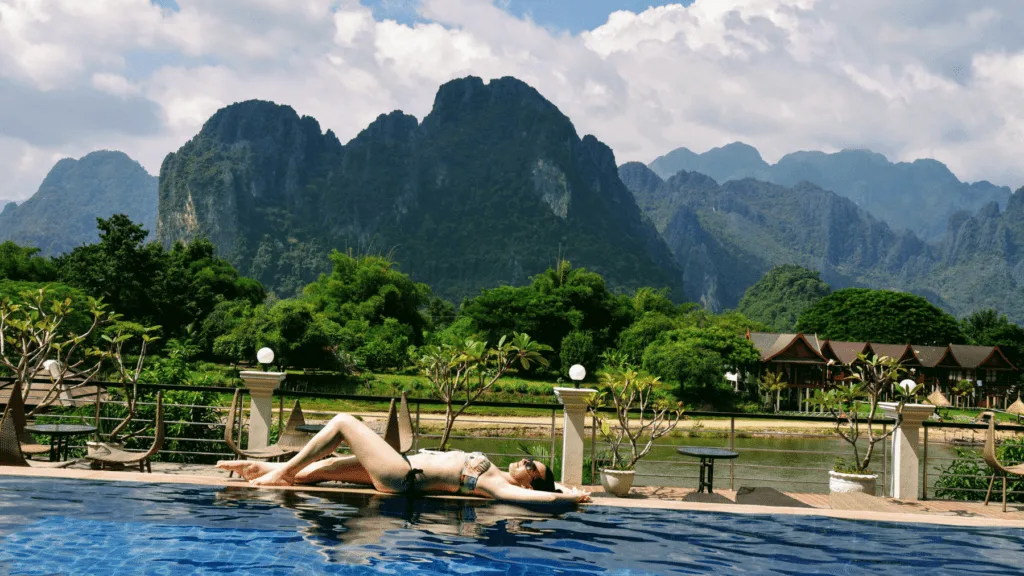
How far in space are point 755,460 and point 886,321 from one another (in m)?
43.2

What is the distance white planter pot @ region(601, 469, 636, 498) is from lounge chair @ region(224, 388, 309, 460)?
2860 millimetres

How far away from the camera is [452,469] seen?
228 inches

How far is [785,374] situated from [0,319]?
47.2 m

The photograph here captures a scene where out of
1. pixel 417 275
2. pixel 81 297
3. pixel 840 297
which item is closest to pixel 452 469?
pixel 81 297

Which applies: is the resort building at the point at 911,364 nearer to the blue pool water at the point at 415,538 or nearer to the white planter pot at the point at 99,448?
the blue pool water at the point at 415,538

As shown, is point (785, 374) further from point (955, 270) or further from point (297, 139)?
point (955, 270)

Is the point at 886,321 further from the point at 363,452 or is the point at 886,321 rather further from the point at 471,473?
the point at 363,452

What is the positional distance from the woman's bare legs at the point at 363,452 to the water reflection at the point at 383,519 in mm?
146

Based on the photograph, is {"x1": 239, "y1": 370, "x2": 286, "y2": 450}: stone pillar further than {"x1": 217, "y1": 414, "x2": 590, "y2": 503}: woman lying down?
Yes

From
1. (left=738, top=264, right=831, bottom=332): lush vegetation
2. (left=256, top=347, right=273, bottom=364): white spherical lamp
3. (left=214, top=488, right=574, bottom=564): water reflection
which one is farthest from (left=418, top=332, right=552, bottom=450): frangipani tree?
(left=738, top=264, right=831, bottom=332): lush vegetation

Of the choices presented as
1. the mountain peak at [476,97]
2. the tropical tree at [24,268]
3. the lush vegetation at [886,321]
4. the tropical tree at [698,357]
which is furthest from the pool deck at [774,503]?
the mountain peak at [476,97]

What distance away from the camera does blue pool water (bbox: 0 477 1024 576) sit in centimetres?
443

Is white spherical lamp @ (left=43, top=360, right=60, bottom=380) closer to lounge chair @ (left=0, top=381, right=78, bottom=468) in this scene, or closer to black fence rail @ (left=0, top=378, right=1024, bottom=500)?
black fence rail @ (left=0, top=378, right=1024, bottom=500)

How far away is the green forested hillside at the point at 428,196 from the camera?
13425 centimetres
